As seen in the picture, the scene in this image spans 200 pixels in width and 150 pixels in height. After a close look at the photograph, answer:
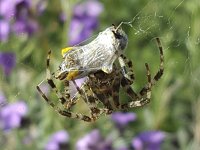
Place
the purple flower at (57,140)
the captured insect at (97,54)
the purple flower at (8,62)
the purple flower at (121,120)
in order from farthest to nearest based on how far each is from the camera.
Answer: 1. the purple flower at (121,120)
2. the purple flower at (57,140)
3. the purple flower at (8,62)
4. the captured insect at (97,54)

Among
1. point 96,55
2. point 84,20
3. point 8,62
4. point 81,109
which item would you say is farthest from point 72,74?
point 84,20

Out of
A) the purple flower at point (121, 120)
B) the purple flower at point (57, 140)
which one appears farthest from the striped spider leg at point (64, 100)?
the purple flower at point (121, 120)

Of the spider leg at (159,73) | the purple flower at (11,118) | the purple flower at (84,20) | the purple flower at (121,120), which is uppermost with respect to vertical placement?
the spider leg at (159,73)

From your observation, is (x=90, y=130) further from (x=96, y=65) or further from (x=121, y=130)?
(x=96, y=65)

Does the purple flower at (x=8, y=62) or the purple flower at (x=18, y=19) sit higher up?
the purple flower at (x=8, y=62)

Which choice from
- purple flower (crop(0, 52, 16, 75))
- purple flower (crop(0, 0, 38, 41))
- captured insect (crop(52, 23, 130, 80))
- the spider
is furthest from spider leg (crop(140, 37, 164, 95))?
purple flower (crop(0, 0, 38, 41))

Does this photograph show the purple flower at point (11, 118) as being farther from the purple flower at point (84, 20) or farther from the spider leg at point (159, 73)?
the spider leg at point (159, 73)

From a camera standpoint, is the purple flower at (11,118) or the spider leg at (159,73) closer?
the spider leg at (159,73)

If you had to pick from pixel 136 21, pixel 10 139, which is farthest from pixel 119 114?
pixel 136 21
